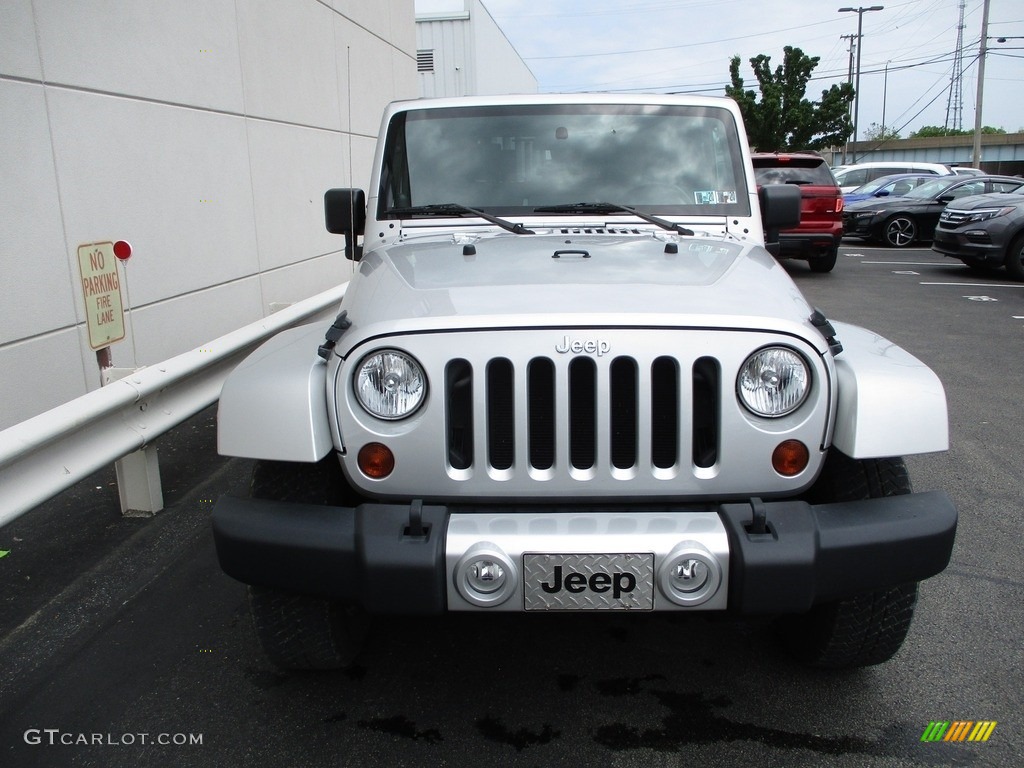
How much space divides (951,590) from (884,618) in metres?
1.07

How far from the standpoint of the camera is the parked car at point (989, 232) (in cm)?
1223

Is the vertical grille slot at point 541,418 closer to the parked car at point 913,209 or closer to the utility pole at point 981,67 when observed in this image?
the parked car at point 913,209

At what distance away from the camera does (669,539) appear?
2.19 m

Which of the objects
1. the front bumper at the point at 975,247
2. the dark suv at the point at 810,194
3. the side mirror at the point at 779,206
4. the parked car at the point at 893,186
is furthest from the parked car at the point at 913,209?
the side mirror at the point at 779,206

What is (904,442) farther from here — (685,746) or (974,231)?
(974,231)

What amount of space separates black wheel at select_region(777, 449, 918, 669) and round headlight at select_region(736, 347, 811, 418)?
0.34 meters

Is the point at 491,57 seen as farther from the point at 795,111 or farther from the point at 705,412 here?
the point at 705,412

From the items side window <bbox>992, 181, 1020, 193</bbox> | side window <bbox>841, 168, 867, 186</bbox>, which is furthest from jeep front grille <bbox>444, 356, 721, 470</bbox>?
side window <bbox>841, 168, 867, 186</bbox>

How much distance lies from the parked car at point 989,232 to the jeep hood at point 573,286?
35.5 ft

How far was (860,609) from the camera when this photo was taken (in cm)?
257

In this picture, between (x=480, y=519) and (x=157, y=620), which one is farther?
(x=157, y=620)

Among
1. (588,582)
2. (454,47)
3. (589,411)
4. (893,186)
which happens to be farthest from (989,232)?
(454,47)

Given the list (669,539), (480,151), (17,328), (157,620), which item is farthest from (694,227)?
(17,328)

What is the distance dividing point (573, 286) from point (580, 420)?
423 millimetres
